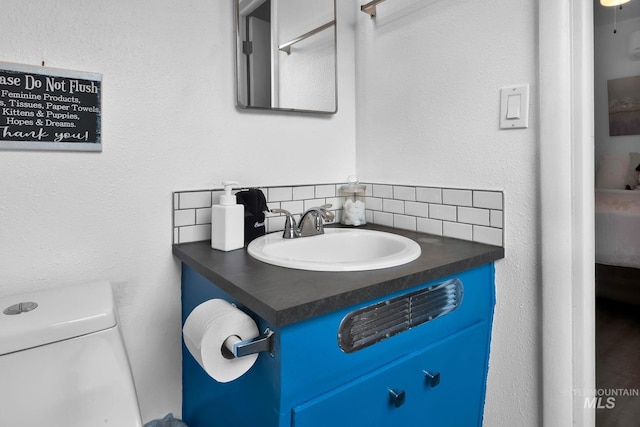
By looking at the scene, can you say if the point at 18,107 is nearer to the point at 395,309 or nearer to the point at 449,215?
the point at 395,309

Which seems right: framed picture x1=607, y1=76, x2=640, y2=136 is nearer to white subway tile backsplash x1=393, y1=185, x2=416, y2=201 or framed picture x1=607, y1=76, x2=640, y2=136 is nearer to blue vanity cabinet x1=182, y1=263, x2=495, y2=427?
blue vanity cabinet x1=182, y1=263, x2=495, y2=427

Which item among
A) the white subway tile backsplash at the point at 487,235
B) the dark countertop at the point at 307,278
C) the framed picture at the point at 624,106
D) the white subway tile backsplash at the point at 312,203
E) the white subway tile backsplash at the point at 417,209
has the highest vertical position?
the framed picture at the point at 624,106

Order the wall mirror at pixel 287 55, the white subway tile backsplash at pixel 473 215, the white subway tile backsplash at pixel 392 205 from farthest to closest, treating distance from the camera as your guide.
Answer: the white subway tile backsplash at pixel 392 205 → the wall mirror at pixel 287 55 → the white subway tile backsplash at pixel 473 215

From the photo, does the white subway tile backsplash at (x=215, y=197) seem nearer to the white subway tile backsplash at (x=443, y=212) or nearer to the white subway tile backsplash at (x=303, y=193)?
the white subway tile backsplash at (x=303, y=193)

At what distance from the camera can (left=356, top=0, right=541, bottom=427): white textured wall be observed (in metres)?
1.03

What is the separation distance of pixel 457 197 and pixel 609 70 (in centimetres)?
48

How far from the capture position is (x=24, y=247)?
940 mm

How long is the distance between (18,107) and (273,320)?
2.68ft

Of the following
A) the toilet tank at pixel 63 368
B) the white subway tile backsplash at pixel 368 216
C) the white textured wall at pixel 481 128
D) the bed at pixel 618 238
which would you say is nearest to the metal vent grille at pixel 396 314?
the white textured wall at pixel 481 128

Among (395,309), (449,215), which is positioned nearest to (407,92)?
(449,215)

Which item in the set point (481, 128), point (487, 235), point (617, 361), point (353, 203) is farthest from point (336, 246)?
point (617, 361)

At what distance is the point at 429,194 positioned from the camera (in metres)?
1.27

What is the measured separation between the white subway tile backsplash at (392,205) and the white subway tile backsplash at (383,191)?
0.06 feet

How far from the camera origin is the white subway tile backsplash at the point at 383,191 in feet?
4.64
